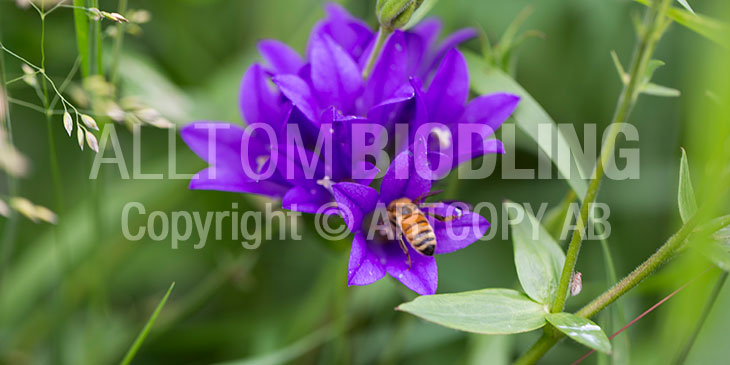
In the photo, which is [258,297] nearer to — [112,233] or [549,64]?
[112,233]

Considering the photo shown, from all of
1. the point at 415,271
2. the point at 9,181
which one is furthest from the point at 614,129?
the point at 9,181

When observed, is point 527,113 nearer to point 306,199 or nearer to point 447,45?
point 447,45

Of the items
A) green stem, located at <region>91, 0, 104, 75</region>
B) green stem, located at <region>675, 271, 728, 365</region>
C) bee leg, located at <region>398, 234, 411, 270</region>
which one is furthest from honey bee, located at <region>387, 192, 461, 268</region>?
green stem, located at <region>91, 0, 104, 75</region>

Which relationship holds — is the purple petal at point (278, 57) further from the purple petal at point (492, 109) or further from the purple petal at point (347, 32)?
the purple petal at point (492, 109)

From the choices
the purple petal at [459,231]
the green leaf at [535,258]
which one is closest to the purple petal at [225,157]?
the purple petal at [459,231]

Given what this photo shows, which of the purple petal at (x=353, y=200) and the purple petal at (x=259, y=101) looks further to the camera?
the purple petal at (x=259, y=101)

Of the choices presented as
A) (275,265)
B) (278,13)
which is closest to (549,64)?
(278,13)
